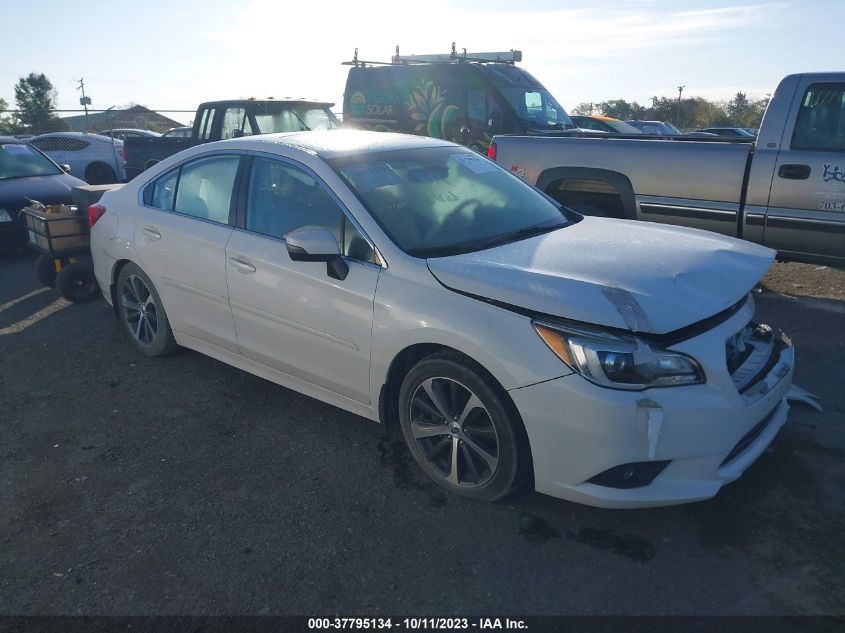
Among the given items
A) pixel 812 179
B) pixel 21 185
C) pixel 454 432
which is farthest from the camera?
pixel 21 185

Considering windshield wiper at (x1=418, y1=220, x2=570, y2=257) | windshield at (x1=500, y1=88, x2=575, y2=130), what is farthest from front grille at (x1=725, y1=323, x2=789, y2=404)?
windshield at (x1=500, y1=88, x2=575, y2=130)

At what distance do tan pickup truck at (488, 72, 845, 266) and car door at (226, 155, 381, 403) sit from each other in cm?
265

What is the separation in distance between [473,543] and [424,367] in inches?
32.9

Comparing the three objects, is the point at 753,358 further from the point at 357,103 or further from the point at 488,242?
the point at 357,103

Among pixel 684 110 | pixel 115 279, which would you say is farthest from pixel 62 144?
pixel 684 110

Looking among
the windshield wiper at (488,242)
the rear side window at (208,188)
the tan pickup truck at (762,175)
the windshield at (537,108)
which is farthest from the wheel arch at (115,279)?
the windshield at (537,108)

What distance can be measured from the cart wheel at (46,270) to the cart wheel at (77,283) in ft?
1.35

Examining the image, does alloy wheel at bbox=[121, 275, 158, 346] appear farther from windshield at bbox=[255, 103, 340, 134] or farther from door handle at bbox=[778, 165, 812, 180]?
windshield at bbox=[255, 103, 340, 134]

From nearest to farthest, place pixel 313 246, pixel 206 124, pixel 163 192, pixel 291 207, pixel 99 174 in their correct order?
1. pixel 313 246
2. pixel 291 207
3. pixel 163 192
4. pixel 206 124
5. pixel 99 174

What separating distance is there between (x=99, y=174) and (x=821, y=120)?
15.0m

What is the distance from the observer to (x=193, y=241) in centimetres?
452

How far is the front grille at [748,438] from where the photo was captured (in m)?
3.01

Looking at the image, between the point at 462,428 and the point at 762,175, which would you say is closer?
the point at 462,428

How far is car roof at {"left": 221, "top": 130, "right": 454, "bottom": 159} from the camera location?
13.4 feet
